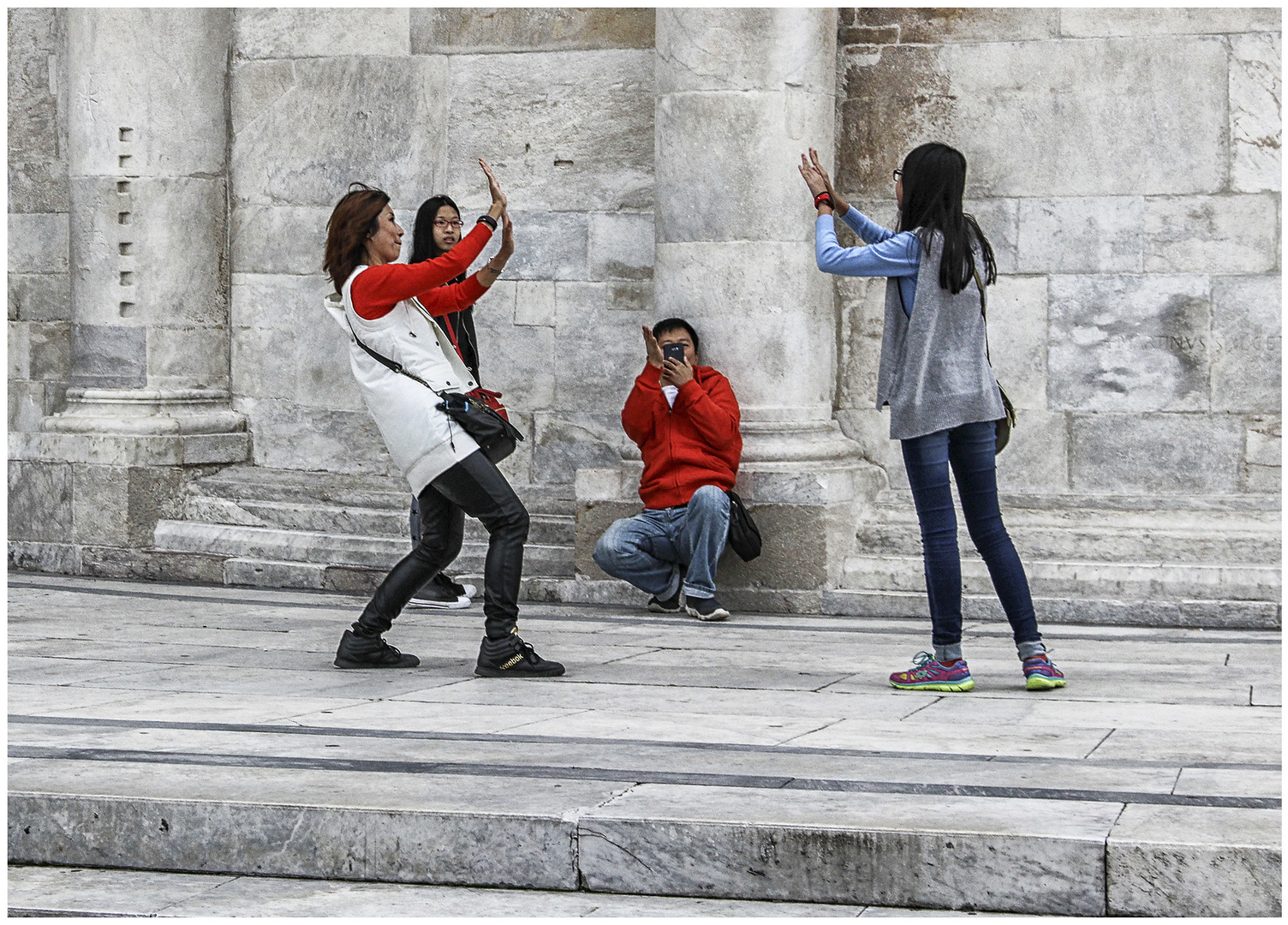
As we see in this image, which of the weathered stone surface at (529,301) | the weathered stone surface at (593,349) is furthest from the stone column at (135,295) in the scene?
the weathered stone surface at (593,349)

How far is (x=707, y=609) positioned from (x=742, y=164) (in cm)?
198

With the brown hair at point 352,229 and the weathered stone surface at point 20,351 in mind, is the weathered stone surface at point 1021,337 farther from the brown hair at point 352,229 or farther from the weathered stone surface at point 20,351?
the weathered stone surface at point 20,351

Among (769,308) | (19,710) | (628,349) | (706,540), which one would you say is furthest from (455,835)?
(628,349)

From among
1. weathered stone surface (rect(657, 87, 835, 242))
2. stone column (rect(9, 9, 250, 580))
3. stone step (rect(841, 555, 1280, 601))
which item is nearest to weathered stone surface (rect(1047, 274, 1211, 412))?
stone step (rect(841, 555, 1280, 601))

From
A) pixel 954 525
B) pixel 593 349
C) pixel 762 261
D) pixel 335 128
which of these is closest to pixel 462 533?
pixel 954 525

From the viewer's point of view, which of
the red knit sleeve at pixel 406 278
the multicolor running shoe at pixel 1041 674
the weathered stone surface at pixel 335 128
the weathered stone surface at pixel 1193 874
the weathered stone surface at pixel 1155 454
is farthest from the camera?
the weathered stone surface at pixel 335 128

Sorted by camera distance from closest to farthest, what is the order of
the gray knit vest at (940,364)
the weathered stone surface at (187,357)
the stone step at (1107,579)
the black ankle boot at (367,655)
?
the gray knit vest at (940,364) < the black ankle boot at (367,655) < the stone step at (1107,579) < the weathered stone surface at (187,357)

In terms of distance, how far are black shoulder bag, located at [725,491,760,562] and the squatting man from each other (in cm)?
5

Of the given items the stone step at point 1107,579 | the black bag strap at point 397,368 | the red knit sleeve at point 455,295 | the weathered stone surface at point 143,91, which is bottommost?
the stone step at point 1107,579

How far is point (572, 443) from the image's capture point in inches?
366

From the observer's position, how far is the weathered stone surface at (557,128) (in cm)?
910

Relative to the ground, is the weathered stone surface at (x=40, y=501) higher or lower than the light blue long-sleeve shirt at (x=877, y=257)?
lower

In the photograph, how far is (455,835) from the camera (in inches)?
170

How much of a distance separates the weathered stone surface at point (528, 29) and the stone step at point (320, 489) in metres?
2.17
